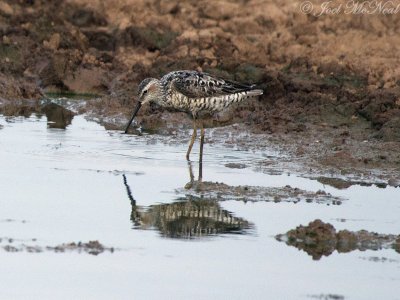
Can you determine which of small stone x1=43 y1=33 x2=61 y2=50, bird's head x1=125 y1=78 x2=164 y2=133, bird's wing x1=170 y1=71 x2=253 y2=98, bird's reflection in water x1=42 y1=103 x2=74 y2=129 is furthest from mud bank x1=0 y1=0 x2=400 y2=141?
bird's head x1=125 y1=78 x2=164 y2=133

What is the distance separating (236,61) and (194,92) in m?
4.24

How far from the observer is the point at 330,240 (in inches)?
395

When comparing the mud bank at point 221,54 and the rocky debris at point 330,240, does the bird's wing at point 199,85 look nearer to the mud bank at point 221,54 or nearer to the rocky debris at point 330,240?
the mud bank at point 221,54

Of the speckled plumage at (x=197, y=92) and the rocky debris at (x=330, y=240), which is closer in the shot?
the rocky debris at (x=330, y=240)

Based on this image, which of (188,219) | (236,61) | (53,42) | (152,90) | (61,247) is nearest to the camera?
(61,247)

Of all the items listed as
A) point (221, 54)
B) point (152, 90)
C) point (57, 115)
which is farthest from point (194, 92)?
point (221, 54)

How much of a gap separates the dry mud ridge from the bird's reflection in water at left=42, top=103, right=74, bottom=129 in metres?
0.27

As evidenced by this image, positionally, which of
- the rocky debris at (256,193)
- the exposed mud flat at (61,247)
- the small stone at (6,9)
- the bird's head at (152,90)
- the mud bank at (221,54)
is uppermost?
the small stone at (6,9)

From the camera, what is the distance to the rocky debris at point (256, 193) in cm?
1184

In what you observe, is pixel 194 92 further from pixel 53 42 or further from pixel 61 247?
pixel 53 42

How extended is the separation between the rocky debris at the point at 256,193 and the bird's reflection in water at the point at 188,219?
11.2 inches

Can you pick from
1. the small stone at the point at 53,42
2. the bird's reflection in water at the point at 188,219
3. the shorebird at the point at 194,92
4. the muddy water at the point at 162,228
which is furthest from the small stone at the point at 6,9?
the bird's reflection in water at the point at 188,219

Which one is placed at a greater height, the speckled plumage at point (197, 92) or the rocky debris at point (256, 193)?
the speckled plumage at point (197, 92)

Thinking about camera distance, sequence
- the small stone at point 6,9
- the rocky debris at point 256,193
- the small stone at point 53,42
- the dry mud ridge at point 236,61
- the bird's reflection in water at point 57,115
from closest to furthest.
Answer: the rocky debris at point 256,193 → the dry mud ridge at point 236,61 → the bird's reflection in water at point 57,115 → the small stone at point 53,42 → the small stone at point 6,9
